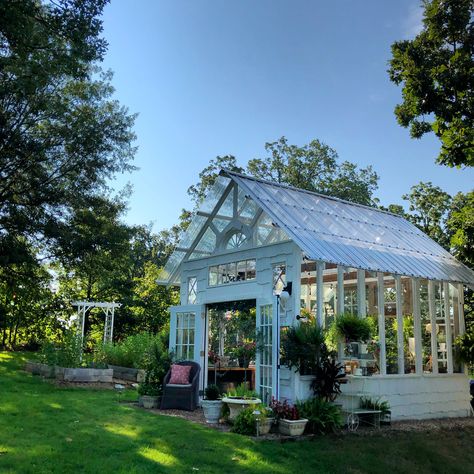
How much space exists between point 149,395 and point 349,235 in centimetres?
538

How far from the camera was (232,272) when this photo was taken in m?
11.1

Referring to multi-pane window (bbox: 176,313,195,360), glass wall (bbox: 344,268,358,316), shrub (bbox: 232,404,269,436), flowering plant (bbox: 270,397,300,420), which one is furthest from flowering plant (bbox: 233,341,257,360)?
shrub (bbox: 232,404,269,436)

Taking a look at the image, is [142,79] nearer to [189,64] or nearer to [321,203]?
[189,64]

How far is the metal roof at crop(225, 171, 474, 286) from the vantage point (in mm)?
9125

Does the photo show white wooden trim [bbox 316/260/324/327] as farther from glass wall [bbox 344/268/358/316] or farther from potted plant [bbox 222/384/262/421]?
glass wall [bbox 344/268/358/316]

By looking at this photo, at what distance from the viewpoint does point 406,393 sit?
33.3 ft

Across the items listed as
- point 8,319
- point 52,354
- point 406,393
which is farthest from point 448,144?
point 8,319

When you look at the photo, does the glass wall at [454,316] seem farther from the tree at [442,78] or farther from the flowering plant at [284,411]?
the flowering plant at [284,411]

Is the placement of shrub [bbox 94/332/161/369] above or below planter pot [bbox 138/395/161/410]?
above

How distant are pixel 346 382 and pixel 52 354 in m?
8.94

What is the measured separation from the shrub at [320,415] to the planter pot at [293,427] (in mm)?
287

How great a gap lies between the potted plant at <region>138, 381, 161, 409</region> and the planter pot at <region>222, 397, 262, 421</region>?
233cm

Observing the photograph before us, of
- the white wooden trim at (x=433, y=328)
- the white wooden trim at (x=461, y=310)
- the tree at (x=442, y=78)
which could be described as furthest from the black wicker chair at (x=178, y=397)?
the tree at (x=442, y=78)

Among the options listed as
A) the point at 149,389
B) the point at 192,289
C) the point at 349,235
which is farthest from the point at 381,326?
the point at 149,389
